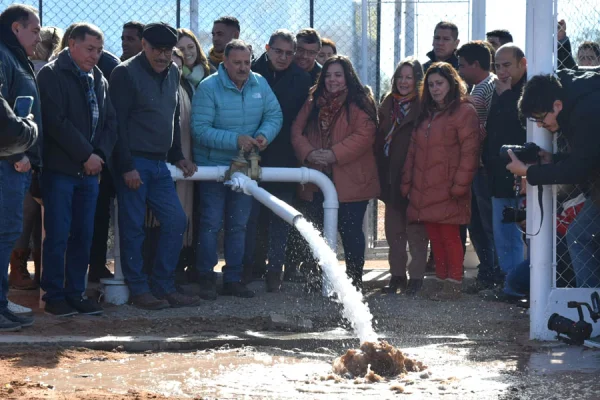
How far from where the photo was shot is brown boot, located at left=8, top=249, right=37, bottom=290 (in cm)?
986

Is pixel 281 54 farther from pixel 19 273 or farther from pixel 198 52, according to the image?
pixel 19 273

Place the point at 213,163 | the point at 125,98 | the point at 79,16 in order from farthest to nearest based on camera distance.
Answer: the point at 79,16
the point at 213,163
the point at 125,98

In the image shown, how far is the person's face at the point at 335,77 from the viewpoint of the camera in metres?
9.84

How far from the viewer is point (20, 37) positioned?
8.02 metres

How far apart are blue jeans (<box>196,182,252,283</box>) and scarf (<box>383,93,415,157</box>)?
1.49 m

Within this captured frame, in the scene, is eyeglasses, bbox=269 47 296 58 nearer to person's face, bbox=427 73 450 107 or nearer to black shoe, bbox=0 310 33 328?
person's face, bbox=427 73 450 107

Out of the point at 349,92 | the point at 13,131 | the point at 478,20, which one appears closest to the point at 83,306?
the point at 13,131

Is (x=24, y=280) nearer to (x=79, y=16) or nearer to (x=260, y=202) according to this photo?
(x=260, y=202)

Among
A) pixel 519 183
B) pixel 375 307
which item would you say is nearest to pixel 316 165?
pixel 375 307

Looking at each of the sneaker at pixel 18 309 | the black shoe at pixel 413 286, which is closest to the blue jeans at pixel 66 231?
the sneaker at pixel 18 309

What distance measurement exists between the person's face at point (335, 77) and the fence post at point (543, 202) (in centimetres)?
243

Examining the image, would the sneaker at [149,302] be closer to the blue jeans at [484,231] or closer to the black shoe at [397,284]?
the black shoe at [397,284]

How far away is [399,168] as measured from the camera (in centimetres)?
984

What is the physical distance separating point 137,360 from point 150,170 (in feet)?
7.42
